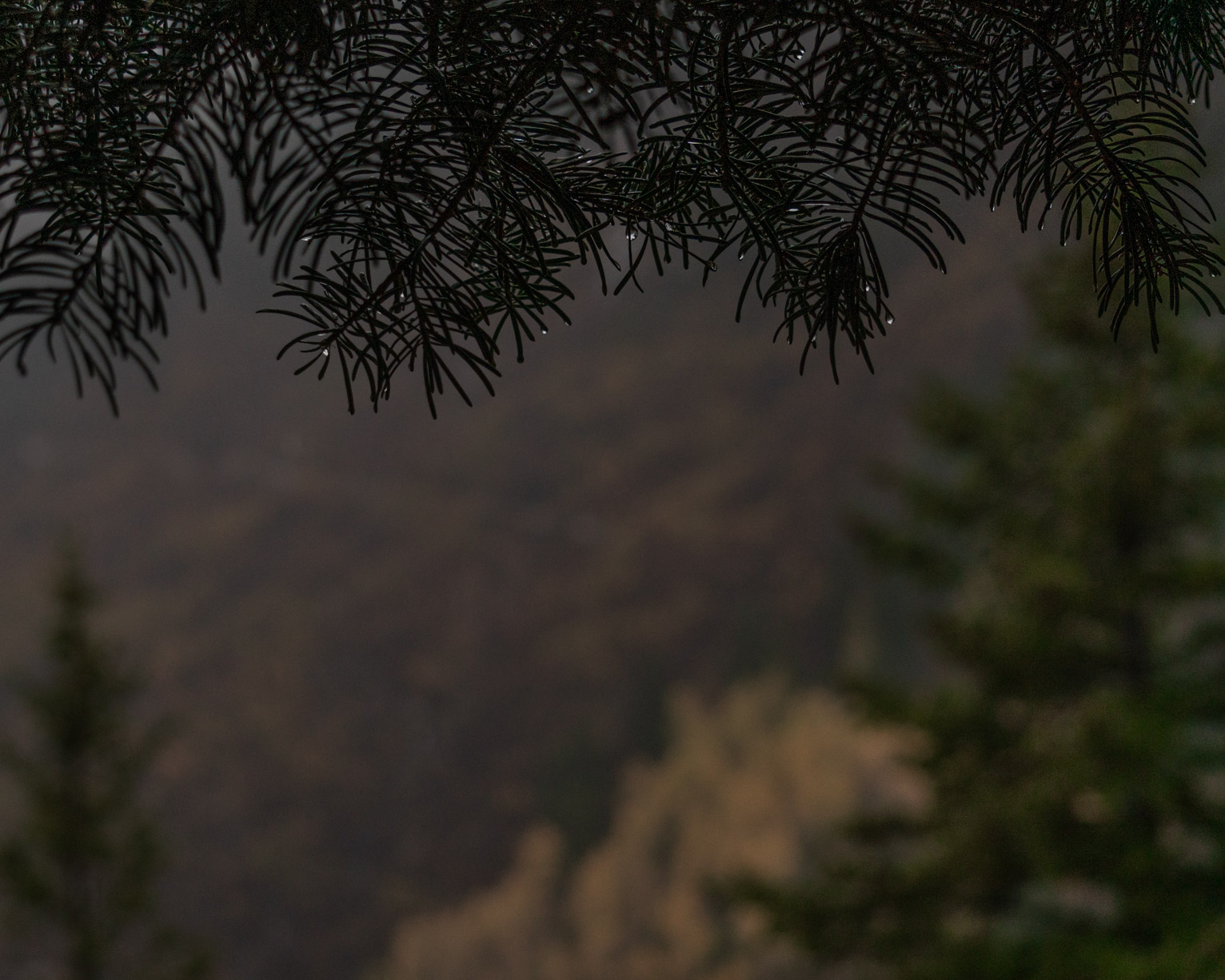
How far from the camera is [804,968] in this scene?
85.7 ft

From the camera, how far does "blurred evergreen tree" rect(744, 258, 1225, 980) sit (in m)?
7.76

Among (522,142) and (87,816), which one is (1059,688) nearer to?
(522,142)

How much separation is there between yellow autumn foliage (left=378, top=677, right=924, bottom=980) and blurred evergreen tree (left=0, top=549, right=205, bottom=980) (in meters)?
18.4

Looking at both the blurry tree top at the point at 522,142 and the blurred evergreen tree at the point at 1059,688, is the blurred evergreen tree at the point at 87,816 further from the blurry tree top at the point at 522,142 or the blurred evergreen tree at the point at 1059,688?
the blurry tree top at the point at 522,142

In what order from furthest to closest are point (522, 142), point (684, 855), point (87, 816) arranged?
point (684, 855)
point (87, 816)
point (522, 142)

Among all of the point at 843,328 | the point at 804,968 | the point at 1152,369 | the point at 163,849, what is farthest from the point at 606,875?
the point at 843,328

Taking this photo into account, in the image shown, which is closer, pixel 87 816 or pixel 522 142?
pixel 522 142

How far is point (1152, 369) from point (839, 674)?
3.72 meters

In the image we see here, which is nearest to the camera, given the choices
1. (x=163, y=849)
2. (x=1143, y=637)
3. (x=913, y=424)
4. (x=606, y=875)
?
(x=1143, y=637)

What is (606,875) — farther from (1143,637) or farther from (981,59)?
(981,59)

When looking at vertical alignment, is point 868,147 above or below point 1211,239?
above

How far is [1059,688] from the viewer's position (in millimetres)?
9414

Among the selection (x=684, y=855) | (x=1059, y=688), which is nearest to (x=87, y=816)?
(x=1059, y=688)

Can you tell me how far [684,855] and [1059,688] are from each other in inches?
933
